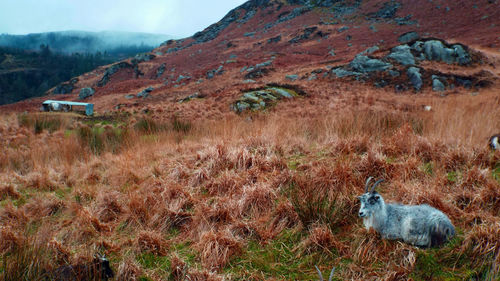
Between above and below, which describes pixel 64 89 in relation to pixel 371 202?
above

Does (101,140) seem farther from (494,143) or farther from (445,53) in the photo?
(445,53)

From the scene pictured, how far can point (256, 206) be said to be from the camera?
3283 millimetres

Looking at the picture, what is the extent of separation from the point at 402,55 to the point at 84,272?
2708 centimetres

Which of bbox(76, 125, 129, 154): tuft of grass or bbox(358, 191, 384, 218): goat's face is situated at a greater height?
bbox(358, 191, 384, 218): goat's face

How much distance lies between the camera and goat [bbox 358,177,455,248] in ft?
7.25

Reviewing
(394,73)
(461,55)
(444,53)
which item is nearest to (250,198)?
(394,73)

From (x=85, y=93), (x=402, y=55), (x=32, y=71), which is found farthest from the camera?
(x=32, y=71)

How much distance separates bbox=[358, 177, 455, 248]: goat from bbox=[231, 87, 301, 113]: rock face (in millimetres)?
11861

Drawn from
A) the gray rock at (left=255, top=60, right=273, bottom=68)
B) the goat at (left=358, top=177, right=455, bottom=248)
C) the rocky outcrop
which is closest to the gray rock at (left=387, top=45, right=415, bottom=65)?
the rocky outcrop

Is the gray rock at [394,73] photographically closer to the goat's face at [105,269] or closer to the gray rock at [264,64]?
the gray rock at [264,64]

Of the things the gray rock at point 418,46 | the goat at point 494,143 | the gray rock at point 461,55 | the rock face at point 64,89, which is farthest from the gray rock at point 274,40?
the goat at point 494,143

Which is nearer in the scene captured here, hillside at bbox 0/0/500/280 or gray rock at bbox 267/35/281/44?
hillside at bbox 0/0/500/280

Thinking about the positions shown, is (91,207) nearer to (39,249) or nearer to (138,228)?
(138,228)

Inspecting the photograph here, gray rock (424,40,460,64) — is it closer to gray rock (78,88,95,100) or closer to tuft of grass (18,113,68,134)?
tuft of grass (18,113,68,134)
